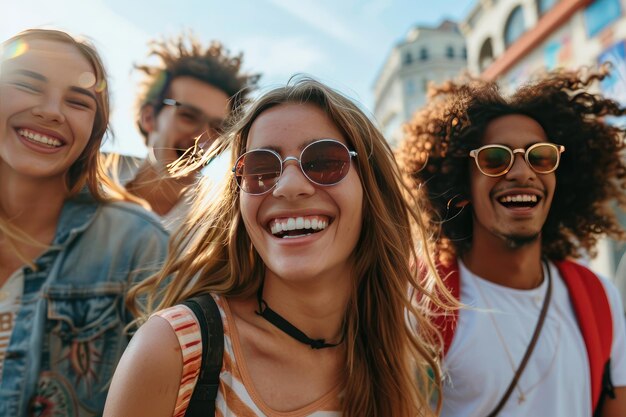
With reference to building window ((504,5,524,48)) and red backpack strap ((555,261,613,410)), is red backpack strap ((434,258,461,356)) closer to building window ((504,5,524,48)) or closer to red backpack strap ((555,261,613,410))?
red backpack strap ((555,261,613,410))

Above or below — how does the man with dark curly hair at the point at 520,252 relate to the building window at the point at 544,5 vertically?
below

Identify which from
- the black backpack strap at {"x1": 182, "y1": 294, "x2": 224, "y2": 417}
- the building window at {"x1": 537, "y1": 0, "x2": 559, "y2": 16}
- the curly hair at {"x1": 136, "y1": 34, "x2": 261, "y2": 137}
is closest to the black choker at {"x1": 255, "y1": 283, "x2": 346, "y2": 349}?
the black backpack strap at {"x1": 182, "y1": 294, "x2": 224, "y2": 417}

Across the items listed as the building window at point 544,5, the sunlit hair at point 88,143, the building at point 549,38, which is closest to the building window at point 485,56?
the building at point 549,38

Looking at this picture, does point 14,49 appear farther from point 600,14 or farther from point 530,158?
point 600,14

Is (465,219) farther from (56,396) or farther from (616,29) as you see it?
Answer: (616,29)

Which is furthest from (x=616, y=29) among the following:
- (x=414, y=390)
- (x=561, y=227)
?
(x=414, y=390)

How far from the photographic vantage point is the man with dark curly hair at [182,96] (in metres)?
3.45

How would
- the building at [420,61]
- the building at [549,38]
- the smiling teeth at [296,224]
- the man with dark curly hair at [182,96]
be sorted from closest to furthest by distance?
the smiling teeth at [296,224]
the man with dark curly hair at [182,96]
the building at [549,38]
the building at [420,61]

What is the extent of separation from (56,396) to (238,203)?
1.12 metres

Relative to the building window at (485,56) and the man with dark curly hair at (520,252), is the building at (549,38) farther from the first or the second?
the man with dark curly hair at (520,252)

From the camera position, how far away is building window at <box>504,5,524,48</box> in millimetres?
14781

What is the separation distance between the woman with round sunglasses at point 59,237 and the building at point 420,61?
43.0 meters

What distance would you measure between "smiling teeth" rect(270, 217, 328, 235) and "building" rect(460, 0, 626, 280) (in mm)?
6205

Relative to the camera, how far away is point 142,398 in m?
1.34
